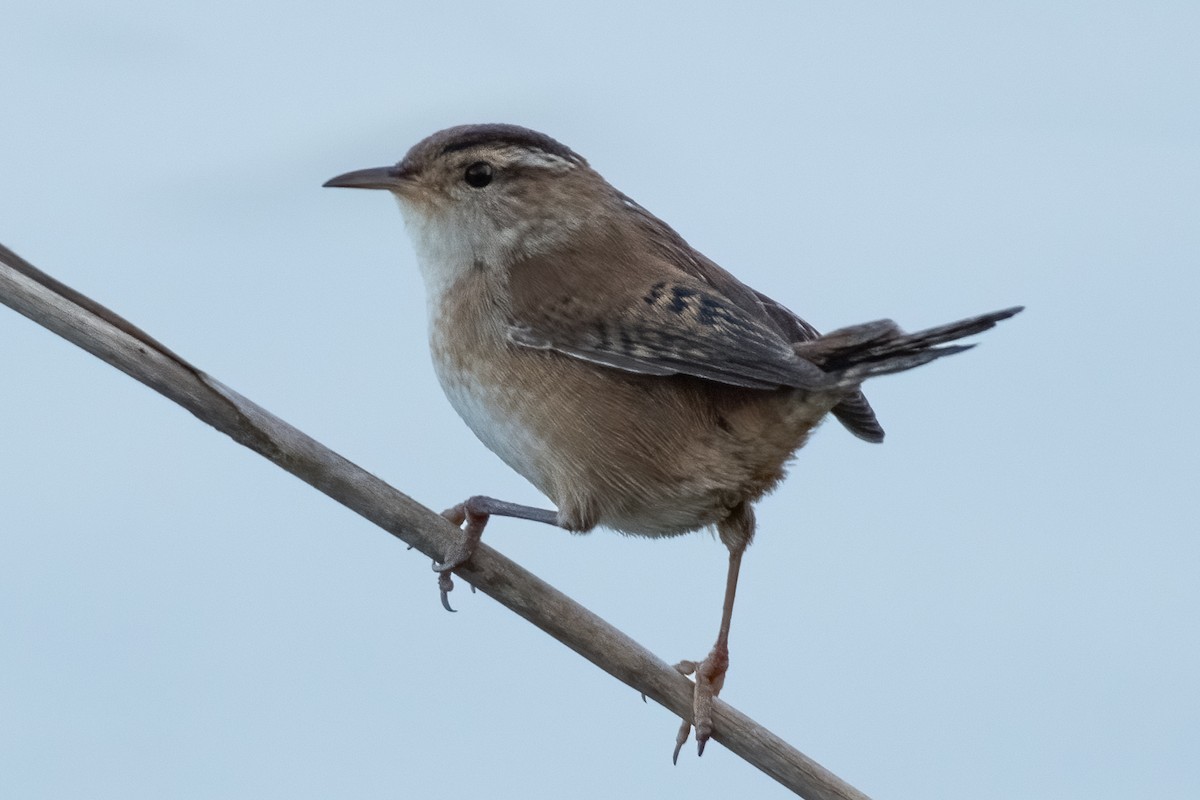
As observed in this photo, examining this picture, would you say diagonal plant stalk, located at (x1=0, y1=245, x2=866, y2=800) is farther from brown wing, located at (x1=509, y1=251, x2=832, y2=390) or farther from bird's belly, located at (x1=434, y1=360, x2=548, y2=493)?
brown wing, located at (x1=509, y1=251, x2=832, y2=390)

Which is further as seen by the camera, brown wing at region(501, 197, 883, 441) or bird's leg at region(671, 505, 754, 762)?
bird's leg at region(671, 505, 754, 762)

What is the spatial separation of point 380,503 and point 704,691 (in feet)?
3.45

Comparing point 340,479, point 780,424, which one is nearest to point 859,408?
point 780,424

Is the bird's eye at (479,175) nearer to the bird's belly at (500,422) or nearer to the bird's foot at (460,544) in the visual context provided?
the bird's belly at (500,422)

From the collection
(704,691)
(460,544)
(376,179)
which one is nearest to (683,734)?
(704,691)

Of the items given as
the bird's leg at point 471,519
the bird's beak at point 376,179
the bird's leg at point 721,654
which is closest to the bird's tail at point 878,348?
the bird's leg at point 721,654

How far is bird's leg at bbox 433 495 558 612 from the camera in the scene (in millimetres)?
2980

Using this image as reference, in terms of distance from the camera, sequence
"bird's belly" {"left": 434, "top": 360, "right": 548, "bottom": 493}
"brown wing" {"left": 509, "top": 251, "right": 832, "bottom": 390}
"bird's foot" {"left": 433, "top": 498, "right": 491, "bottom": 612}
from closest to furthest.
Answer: "bird's foot" {"left": 433, "top": 498, "right": 491, "bottom": 612}
"brown wing" {"left": 509, "top": 251, "right": 832, "bottom": 390}
"bird's belly" {"left": 434, "top": 360, "right": 548, "bottom": 493}

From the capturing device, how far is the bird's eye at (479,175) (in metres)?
3.42

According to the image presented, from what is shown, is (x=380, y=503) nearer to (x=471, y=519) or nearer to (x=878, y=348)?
(x=471, y=519)

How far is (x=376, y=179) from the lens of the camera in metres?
3.34

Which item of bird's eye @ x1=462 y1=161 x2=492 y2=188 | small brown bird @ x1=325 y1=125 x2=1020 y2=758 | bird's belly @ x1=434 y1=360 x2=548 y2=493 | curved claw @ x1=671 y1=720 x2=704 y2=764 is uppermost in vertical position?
bird's eye @ x1=462 y1=161 x2=492 y2=188

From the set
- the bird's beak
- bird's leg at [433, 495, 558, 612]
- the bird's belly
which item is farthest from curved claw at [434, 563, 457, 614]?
the bird's beak

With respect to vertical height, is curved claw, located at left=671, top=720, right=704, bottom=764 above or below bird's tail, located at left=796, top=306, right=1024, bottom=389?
below
